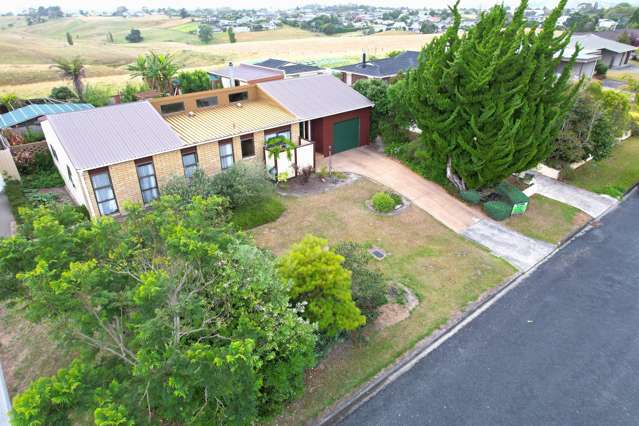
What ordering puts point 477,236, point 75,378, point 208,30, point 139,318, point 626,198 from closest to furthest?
point 75,378 → point 139,318 → point 477,236 → point 626,198 → point 208,30

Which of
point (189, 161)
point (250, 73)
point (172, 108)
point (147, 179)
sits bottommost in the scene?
point (147, 179)

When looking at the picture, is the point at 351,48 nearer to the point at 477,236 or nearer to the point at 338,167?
the point at 338,167

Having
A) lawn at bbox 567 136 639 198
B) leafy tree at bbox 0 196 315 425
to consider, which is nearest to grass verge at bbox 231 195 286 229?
leafy tree at bbox 0 196 315 425

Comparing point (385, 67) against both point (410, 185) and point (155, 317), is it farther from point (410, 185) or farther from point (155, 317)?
point (155, 317)

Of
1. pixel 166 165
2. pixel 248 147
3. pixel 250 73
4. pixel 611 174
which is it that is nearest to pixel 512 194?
pixel 611 174

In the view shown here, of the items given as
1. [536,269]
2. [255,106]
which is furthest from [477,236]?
[255,106]

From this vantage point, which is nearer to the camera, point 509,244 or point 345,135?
point 509,244

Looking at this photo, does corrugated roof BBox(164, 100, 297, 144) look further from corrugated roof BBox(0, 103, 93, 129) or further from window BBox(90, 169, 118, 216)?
corrugated roof BBox(0, 103, 93, 129)

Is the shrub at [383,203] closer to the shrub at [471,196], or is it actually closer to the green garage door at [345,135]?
the shrub at [471,196]
